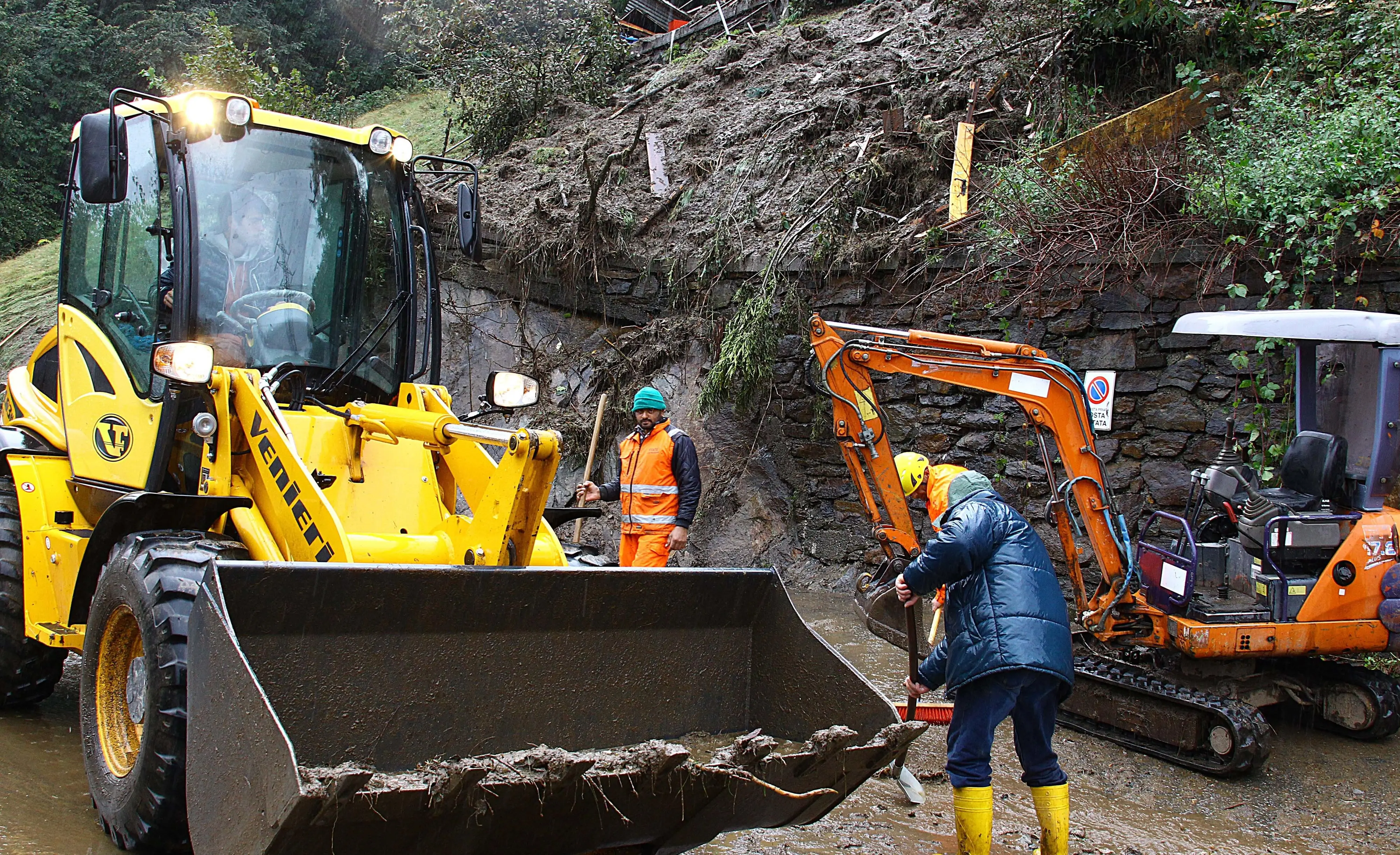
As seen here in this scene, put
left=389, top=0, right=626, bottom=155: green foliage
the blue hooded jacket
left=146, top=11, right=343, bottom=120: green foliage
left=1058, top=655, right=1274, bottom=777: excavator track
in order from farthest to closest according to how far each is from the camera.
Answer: left=146, top=11, right=343, bottom=120: green foliage < left=389, top=0, right=626, bottom=155: green foliage < left=1058, top=655, right=1274, bottom=777: excavator track < the blue hooded jacket

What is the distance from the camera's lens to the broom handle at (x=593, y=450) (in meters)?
9.30

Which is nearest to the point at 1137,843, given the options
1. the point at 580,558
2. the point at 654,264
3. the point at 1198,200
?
the point at 580,558

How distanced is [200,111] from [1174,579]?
5095 mm

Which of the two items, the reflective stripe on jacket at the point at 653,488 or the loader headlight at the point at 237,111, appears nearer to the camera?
the loader headlight at the point at 237,111

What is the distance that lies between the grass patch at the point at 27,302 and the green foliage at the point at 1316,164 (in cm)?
1159

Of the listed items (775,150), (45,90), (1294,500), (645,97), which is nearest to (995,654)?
(1294,500)

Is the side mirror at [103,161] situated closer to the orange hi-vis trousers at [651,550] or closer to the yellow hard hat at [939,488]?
the yellow hard hat at [939,488]

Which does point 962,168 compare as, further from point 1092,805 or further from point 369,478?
point 369,478

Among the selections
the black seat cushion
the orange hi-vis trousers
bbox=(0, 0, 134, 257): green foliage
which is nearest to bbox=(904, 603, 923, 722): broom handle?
the black seat cushion

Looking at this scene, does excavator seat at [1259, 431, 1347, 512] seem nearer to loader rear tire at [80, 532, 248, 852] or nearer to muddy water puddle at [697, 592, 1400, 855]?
muddy water puddle at [697, 592, 1400, 855]

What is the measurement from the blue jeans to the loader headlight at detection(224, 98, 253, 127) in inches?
139

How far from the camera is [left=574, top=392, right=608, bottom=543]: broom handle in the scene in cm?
930

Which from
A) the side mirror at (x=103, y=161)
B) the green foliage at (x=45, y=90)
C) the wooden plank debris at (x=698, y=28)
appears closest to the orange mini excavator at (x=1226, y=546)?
the side mirror at (x=103, y=161)

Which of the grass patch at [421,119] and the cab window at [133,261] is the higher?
the grass patch at [421,119]
